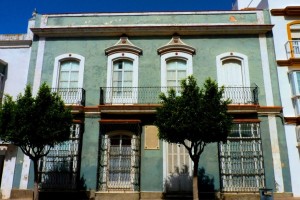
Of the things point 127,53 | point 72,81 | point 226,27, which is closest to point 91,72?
point 72,81

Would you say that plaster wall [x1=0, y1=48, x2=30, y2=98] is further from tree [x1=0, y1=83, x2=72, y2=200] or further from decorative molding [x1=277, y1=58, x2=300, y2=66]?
decorative molding [x1=277, y1=58, x2=300, y2=66]

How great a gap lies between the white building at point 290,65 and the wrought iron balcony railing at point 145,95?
1413 mm

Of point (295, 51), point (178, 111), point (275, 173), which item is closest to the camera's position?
point (178, 111)

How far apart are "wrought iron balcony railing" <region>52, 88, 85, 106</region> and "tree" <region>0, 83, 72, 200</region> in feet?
9.38

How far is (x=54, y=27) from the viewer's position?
14430mm

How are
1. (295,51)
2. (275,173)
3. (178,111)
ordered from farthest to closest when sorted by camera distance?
1. (295,51)
2. (275,173)
3. (178,111)

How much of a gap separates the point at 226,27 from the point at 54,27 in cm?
784

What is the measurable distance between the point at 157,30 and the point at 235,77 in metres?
4.07

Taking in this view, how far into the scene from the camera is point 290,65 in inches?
533

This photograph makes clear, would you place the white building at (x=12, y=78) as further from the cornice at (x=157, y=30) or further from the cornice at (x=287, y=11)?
the cornice at (x=287, y=11)

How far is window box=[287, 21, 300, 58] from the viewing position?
13.8 m

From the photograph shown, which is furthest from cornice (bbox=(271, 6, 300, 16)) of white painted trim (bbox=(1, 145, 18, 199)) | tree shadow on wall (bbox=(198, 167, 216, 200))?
white painted trim (bbox=(1, 145, 18, 199))

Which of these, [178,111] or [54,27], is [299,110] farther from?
[54,27]

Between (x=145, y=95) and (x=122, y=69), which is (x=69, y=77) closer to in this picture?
(x=122, y=69)
